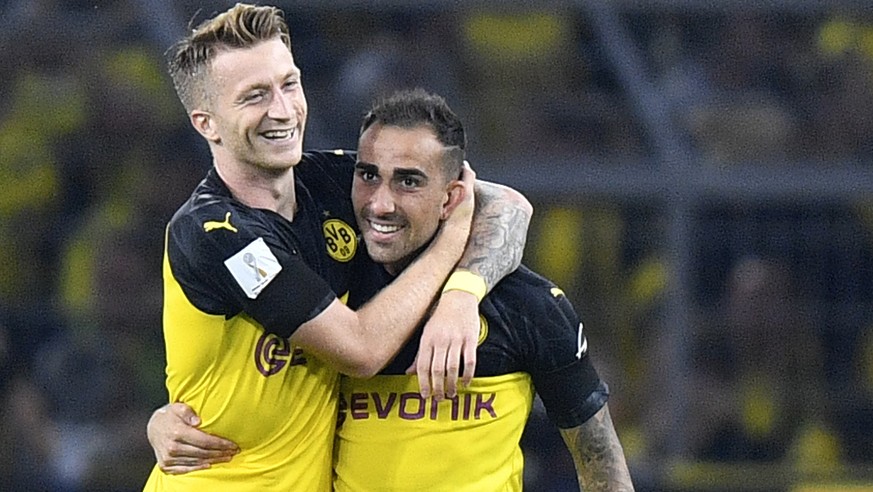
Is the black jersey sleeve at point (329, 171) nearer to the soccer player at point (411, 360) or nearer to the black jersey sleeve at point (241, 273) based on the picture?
the soccer player at point (411, 360)

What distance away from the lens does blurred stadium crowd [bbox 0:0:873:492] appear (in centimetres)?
772

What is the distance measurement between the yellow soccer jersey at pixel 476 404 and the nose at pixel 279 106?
45 cm

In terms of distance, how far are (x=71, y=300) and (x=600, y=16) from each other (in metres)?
2.75

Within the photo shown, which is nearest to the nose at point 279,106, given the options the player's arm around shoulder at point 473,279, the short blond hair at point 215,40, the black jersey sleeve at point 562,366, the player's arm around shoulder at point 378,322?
the short blond hair at point 215,40

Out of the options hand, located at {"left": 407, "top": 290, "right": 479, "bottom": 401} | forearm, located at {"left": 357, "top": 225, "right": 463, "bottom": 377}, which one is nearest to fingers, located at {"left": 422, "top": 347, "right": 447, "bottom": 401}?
hand, located at {"left": 407, "top": 290, "right": 479, "bottom": 401}

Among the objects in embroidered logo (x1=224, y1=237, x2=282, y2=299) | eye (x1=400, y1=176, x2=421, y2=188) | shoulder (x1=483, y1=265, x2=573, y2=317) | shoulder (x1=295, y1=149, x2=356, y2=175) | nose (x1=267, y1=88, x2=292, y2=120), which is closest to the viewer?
embroidered logo (x1=224, y1=237, x2=282, y2=299)

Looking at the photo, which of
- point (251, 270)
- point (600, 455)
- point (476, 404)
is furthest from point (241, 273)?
point (600, 455)

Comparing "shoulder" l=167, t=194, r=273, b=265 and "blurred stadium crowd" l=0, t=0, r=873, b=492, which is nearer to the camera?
"shoulder" l=167, t=194, r=273, b=265

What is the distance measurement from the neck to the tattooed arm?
44 centimetres

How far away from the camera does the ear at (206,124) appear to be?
4.03 metres

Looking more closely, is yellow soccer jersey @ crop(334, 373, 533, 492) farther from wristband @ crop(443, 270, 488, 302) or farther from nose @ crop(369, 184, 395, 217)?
nose @ crop(369, 184, 395, 217)

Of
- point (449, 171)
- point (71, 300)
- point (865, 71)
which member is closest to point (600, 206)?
point (865, 71)

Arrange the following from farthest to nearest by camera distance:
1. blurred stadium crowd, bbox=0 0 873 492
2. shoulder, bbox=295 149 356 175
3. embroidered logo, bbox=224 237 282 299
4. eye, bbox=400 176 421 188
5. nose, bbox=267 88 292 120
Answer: blurred stadium crowd, bbox=0 0 873 492, shoulder, bbox=295 149 356 175, eye, bbox=400 176 421 188, nose, bbox=267 88 292 120, embroidered logo, bbox=224 237 282 299

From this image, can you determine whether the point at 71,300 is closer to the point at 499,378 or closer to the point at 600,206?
the point at 600,206
